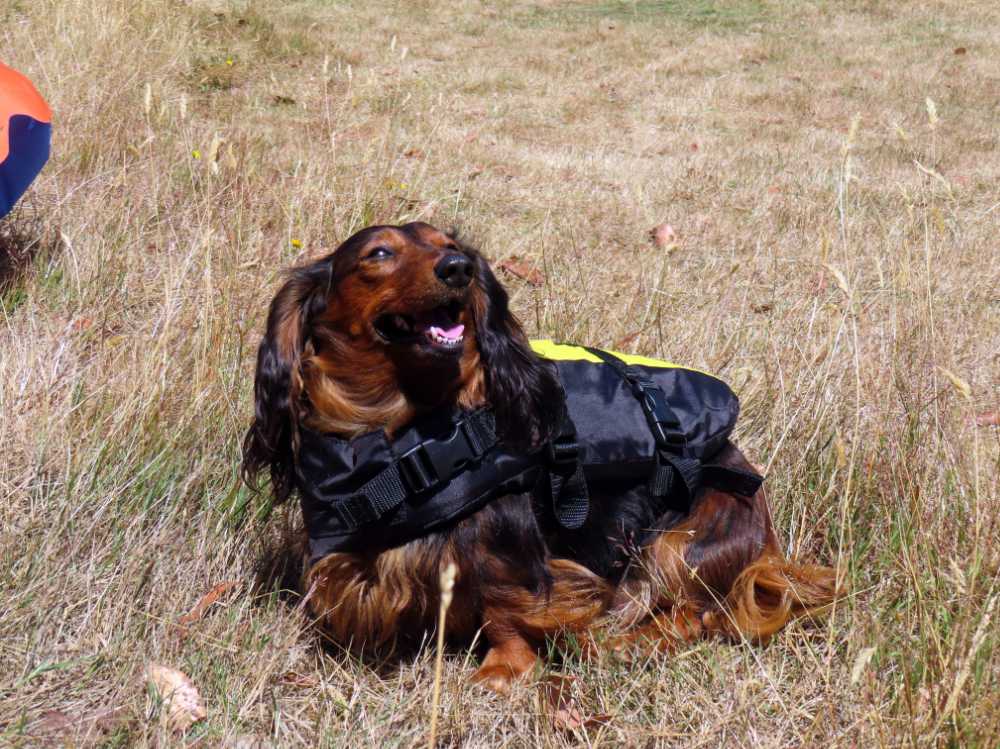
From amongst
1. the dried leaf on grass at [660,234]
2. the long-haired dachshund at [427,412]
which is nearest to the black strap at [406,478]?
the long-haired dachshund at [427,412]

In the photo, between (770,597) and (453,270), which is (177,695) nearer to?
(453,270)

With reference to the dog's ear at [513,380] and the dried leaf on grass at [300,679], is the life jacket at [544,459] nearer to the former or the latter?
the dog's ear at [513,380]

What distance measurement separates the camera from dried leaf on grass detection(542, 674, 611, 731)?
1963 millimetres

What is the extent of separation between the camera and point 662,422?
2340 mm

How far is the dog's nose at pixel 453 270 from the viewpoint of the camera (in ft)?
6.77

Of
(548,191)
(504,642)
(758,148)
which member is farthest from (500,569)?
(758,148)

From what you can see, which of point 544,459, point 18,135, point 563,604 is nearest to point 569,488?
point 544,459

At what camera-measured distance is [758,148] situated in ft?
21.7

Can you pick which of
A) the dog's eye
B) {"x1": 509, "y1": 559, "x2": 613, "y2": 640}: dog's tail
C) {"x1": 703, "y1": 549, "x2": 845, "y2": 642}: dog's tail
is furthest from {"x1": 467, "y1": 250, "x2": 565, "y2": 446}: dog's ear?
{"x1": 703, "y1": 549, "x2": 845, "y2": 642}: dog's tail

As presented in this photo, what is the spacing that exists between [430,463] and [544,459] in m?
0.32

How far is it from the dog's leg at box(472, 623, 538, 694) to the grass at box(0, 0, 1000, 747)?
0.23 feet

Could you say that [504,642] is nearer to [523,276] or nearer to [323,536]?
[323,536]

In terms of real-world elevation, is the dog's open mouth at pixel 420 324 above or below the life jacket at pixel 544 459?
above

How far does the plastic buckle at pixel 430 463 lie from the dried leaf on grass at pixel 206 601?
60cm
